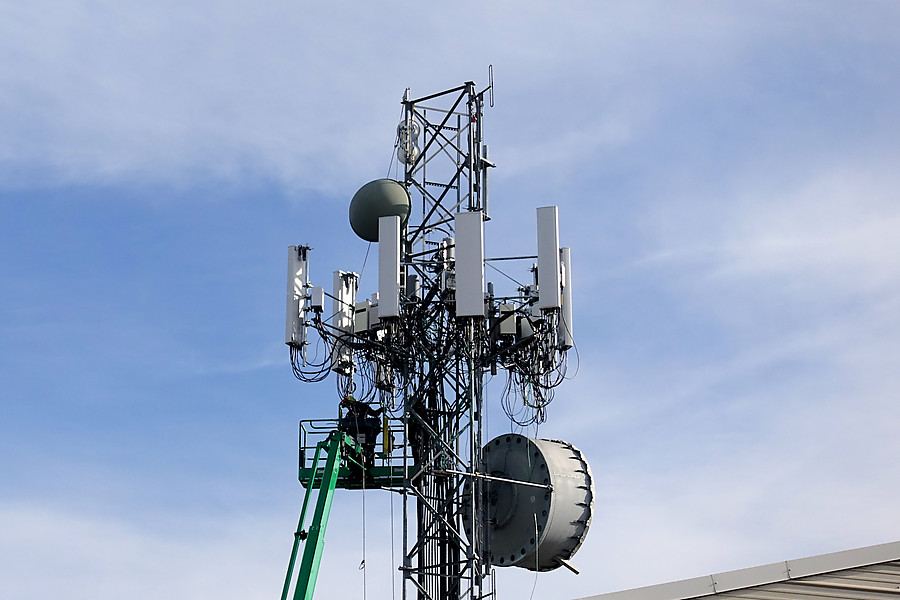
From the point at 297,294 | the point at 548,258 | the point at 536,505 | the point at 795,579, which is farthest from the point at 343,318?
the point at 795,579

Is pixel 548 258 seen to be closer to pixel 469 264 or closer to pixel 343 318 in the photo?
pixel 469 264

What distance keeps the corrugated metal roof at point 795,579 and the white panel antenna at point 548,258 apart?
47.5 feet

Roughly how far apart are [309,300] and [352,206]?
3.02m

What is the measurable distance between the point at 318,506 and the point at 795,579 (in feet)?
53.5

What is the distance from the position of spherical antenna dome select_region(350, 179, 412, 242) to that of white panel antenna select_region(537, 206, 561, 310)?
4248 millimetres

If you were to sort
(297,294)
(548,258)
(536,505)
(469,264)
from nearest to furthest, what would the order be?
1. (469,264)
2. (536,505)
3. (548,258)
4. (297,294)

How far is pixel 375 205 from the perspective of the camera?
34.2 m

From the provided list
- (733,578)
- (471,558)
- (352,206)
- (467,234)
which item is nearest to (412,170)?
(352,206)

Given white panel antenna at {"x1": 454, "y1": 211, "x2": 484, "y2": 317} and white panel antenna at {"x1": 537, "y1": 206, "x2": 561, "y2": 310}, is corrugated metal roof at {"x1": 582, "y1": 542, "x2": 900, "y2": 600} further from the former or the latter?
white panel antenna at {"x1": 537, "y1": 206, "x2": 561, "y2": 310}

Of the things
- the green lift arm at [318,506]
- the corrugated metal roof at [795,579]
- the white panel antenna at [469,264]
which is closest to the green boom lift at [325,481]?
the green lift arm at [318,506]

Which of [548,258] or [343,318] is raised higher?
[548,258]

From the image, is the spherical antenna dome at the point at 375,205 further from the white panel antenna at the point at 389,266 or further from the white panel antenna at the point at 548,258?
the white panel antenna at the point at 548,258

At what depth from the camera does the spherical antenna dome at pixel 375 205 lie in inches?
1346

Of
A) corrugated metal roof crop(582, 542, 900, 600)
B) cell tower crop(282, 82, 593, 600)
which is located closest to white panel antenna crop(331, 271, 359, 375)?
cell tower crop(282, 82, 593, 600)
